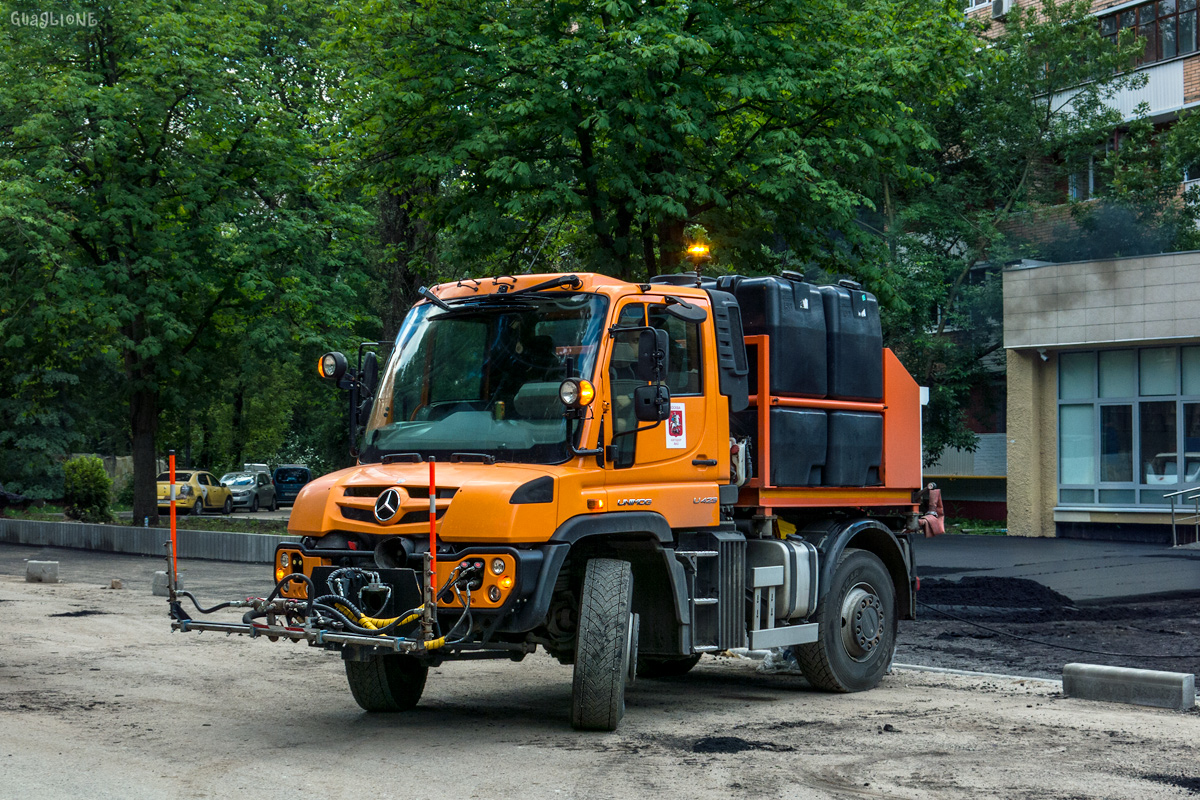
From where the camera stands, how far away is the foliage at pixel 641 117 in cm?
1694

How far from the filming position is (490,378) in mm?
8742

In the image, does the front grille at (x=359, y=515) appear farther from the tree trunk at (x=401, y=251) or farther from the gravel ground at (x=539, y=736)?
the tree trunk at (x=401, y=251)

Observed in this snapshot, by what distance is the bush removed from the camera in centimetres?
3078

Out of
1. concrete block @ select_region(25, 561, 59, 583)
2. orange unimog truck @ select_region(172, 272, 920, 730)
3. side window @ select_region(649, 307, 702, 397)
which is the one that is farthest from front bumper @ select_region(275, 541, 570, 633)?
concrete block @ select_region(25, 561, 59, 583)

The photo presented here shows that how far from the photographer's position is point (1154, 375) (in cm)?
2912

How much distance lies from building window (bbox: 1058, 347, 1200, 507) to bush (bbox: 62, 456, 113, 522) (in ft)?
72.8

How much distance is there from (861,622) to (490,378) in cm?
393

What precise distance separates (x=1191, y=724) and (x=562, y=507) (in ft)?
15.0

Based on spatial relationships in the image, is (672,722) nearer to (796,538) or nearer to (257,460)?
(796,538)

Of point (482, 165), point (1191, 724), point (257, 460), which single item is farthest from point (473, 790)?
point (257, 460)

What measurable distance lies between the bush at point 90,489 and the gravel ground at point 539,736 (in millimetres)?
18981

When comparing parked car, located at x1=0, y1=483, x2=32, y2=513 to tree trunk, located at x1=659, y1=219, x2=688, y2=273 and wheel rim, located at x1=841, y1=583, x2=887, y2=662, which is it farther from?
wheel rim, located at x1=841, y1=583, x2=887, y2=662

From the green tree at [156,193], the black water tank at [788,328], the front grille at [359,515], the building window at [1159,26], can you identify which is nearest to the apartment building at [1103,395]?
the building window at [1159,26]

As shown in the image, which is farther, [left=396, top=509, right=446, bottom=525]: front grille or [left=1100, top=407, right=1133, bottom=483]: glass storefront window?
[left=1100, top=407, right=1133, bottom=483]: glass storefront window
